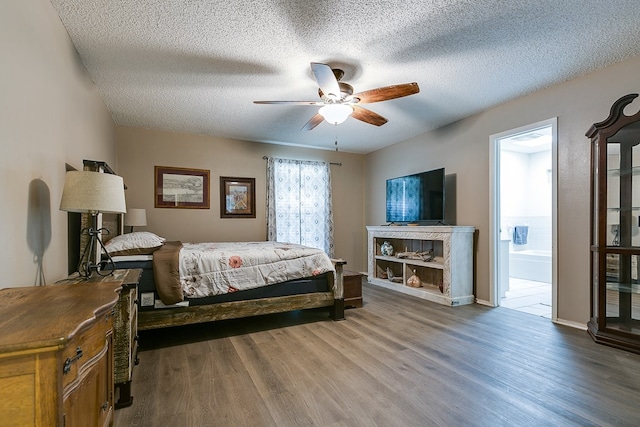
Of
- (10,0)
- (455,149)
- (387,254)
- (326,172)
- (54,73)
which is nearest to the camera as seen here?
(10,0)

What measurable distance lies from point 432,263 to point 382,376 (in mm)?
2506

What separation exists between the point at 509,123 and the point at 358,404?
140 inches

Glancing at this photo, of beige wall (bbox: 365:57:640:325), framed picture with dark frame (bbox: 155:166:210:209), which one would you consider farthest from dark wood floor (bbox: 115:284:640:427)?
framed picture with dark frame (bbox: 155:166:210:209)

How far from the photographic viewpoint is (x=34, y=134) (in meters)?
1.71

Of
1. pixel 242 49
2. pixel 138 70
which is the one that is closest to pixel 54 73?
pixel 138 70

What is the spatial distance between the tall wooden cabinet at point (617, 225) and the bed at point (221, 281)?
7.78ft

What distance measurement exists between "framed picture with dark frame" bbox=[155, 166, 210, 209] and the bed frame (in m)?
2.58

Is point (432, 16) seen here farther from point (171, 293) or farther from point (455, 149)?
point (171, 293)

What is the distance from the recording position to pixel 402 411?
1756 mm

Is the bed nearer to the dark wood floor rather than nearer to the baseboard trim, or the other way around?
the dark wood floor

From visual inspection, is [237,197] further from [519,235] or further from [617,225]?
[519,235]

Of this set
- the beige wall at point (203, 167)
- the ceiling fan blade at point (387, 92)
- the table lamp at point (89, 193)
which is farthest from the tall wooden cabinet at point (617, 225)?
the beige wall at point (203, 167)

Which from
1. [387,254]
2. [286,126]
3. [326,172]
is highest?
[286,126]

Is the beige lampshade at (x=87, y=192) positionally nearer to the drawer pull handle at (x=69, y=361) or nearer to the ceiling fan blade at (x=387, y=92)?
the drawer pull handle at (x=69, y=361)
